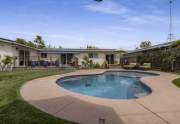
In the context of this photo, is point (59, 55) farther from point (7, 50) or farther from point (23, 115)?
point (23, 115)

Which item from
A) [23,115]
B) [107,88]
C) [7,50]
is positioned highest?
[7,50]

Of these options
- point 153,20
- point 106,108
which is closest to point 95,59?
point 153,20

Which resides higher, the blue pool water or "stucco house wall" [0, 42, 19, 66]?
"stucco house wall" [0, 42, 19, 66]

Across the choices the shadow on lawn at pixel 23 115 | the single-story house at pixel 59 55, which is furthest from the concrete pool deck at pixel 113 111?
the single-story house at pixel 59 55

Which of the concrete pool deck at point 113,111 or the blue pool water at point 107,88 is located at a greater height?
the concrete pool deck at point 113,111

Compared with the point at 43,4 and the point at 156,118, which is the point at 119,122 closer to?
the point at 156,118

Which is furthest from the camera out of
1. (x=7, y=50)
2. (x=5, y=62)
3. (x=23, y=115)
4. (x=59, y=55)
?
(x=59, y=55)

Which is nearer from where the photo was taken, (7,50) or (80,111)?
(80,111)

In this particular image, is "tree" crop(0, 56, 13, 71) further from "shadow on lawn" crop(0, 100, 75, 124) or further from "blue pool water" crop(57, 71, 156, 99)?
"shadow on lawn" crop(0, 100, 75, 124)

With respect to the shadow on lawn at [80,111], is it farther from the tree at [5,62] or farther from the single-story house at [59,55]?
the single-story house at [59,55]

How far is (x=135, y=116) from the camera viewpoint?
155 inches

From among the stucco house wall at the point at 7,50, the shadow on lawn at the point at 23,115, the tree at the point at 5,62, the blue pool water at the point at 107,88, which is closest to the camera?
the shadow on lawn at the point at 23,115

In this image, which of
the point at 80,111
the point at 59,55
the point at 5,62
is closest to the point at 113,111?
the point at 80,111

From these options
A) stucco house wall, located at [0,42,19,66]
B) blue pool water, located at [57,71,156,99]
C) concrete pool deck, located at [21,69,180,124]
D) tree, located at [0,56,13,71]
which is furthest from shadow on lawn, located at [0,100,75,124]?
stucco house wall, located at [0,42,19,66]
